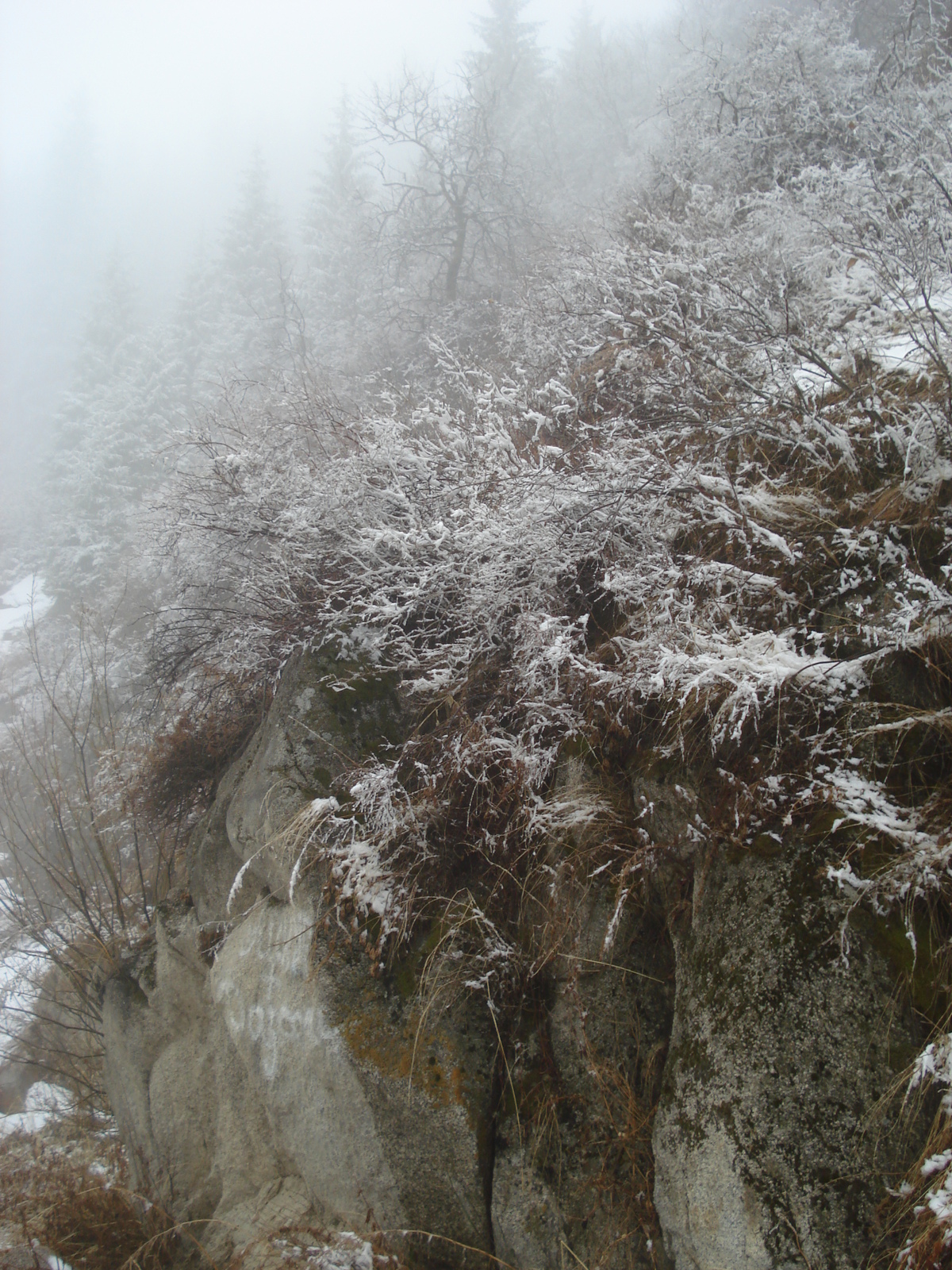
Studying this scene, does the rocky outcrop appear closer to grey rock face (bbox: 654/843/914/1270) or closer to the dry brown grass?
grey rock face (bbox: 654/843/914/1270)

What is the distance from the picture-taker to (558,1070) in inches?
103

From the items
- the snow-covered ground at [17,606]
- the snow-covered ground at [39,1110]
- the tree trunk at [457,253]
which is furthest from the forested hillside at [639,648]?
the snow-covered ground at [17,606]

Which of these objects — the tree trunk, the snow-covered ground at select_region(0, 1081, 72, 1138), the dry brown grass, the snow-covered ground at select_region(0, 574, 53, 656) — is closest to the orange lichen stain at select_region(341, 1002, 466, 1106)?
the dry brown grass

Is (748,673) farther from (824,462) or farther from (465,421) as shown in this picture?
(465,421)

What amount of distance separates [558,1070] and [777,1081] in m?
1.06

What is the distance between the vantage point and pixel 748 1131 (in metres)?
1.86

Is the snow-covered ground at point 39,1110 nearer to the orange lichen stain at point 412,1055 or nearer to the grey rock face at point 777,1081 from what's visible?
the orange lichen stain at point 412,1055

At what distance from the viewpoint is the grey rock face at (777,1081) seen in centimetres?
169

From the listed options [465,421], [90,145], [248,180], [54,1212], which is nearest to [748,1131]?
[54,1212]

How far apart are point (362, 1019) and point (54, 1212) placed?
249cm

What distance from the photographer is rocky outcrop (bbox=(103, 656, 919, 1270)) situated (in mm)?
1794

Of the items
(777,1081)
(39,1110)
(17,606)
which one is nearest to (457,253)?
(777,1081)

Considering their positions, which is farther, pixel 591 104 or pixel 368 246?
pixel 591 104

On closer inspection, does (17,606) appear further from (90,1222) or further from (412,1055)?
(412,1055)
